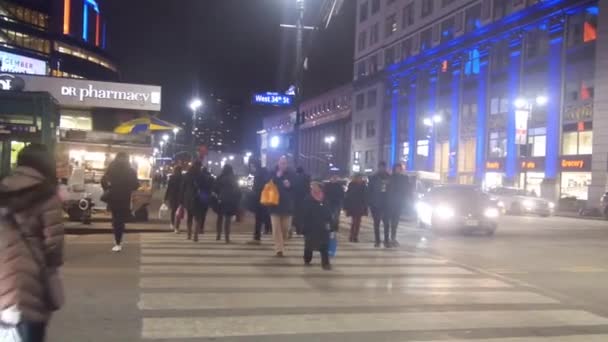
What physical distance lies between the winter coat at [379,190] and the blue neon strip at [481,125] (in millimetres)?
41122

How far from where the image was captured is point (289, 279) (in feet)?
31.0

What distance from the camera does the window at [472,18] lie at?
54.0m

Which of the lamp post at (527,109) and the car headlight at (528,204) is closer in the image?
the car headlight at (528,204)

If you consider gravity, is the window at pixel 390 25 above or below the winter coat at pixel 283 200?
above

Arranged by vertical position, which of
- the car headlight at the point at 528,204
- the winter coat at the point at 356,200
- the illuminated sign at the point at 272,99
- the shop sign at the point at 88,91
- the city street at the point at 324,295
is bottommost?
the city street at the point at 324,295

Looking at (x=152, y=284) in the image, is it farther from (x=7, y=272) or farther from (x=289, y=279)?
(x=7, y=272)

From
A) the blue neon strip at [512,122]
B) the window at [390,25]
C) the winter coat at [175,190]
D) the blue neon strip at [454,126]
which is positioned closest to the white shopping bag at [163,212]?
the winter coat at [175,190]

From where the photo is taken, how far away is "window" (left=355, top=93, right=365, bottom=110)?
258 feet

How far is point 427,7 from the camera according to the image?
62250 millimetres

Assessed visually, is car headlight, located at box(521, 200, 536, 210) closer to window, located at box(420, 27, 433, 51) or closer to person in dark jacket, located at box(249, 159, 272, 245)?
person in dark jacket, located at box(249, 159, 272, 245)

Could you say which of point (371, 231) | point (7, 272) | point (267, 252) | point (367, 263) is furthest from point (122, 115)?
point (7, 272)

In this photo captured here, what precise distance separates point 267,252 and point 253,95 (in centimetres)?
1395

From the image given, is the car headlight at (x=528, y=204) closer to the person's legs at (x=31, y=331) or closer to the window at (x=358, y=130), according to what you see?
the person's legs at (x=31, y=331)

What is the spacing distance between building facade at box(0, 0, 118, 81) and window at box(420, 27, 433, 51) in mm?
41279
